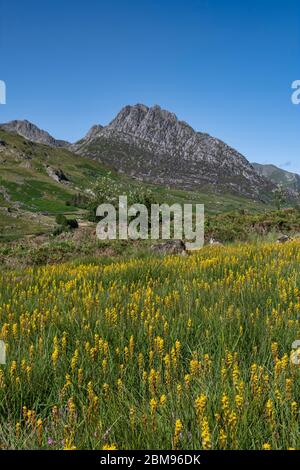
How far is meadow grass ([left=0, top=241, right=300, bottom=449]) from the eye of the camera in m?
2.07

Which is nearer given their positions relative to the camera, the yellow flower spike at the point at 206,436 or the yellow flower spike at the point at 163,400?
the yellow flower spike at the point at 206,436

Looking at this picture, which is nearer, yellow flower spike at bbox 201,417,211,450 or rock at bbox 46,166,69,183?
yellow flower spike at bbox 201,417,211,450

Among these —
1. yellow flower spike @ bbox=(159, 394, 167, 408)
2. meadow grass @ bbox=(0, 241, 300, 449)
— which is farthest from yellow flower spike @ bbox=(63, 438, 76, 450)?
yellow flower spike @ bbox=(159, 394, 167, 408)

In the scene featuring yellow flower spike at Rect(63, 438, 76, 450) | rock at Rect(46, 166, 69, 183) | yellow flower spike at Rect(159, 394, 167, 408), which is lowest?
yellow flower spike at Rect(63, 438, 76, 450)

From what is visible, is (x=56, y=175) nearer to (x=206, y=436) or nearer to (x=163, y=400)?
(x=163, y=400)

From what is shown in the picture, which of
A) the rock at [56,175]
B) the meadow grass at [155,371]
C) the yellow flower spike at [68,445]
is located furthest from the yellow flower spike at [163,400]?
the rock at [56,175]

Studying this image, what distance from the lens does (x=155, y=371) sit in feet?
9.50

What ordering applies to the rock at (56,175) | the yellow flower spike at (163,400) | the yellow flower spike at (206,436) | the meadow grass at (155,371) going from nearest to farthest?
1. the yellow flower spike at (206,436)
2. the meadow grass at (155,371)
3. the yellow flower spike at (163,400)
4. the rock at (56,175)

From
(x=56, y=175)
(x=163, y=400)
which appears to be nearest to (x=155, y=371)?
(x=163, y=400)

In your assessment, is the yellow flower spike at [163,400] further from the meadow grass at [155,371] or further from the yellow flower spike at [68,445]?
the yellow flower spike at [68,445]

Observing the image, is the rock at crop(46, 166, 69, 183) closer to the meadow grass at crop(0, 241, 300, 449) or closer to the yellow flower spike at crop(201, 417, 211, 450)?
the meadow grass at crop(0, 241, 300, 449)

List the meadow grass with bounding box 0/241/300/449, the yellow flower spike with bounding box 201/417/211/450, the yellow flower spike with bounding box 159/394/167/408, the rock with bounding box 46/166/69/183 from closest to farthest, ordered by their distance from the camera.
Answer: the yellow flower spike with bounding box 201/417/211/450, the meadow grass with bounding box 0/241/300/449, the yellow flower spike with bounding box 159/394/167/408, the rock with bounding box 46/166/69/183

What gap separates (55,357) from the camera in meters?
2.93

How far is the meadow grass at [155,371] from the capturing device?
2.07m
